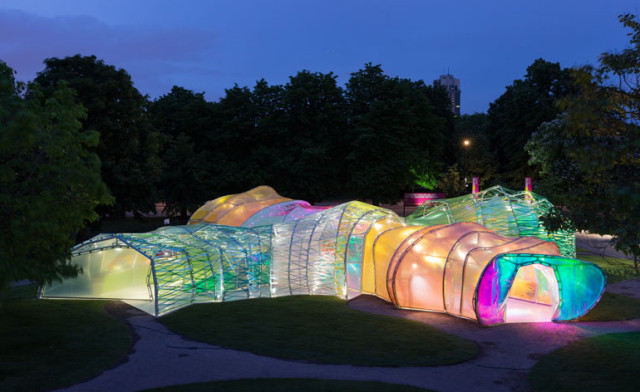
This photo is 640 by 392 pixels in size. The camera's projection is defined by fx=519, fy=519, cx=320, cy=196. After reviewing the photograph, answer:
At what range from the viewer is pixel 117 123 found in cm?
3294

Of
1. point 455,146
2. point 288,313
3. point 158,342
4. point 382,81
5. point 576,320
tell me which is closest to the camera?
point 158,342

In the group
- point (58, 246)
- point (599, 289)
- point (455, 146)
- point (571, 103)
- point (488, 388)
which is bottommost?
point (488, 388)

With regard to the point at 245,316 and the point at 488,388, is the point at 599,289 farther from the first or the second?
the point at 245,316

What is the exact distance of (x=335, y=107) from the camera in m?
45.5

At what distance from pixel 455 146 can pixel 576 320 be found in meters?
52.0

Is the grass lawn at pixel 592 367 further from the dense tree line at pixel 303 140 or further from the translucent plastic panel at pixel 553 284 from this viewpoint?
the dense tree line at pixel 303 140

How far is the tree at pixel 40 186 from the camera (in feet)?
34.9

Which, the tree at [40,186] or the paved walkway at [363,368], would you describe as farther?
the paved walkway at [363,368]

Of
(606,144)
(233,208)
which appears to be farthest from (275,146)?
(606,144)

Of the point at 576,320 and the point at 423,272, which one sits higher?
the point at 423,272

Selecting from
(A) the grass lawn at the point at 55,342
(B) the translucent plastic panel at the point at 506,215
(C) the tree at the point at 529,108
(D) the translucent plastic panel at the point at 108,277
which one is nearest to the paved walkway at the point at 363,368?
(A) the grass lawn at the point at 55,342

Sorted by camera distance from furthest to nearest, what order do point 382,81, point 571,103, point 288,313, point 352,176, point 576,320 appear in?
point 382,81
point 352,176
point 288,313
point 576,320
point 571,103

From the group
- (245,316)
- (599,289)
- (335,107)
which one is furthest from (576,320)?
(335,107)

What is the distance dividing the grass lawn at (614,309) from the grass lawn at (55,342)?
16.0m
